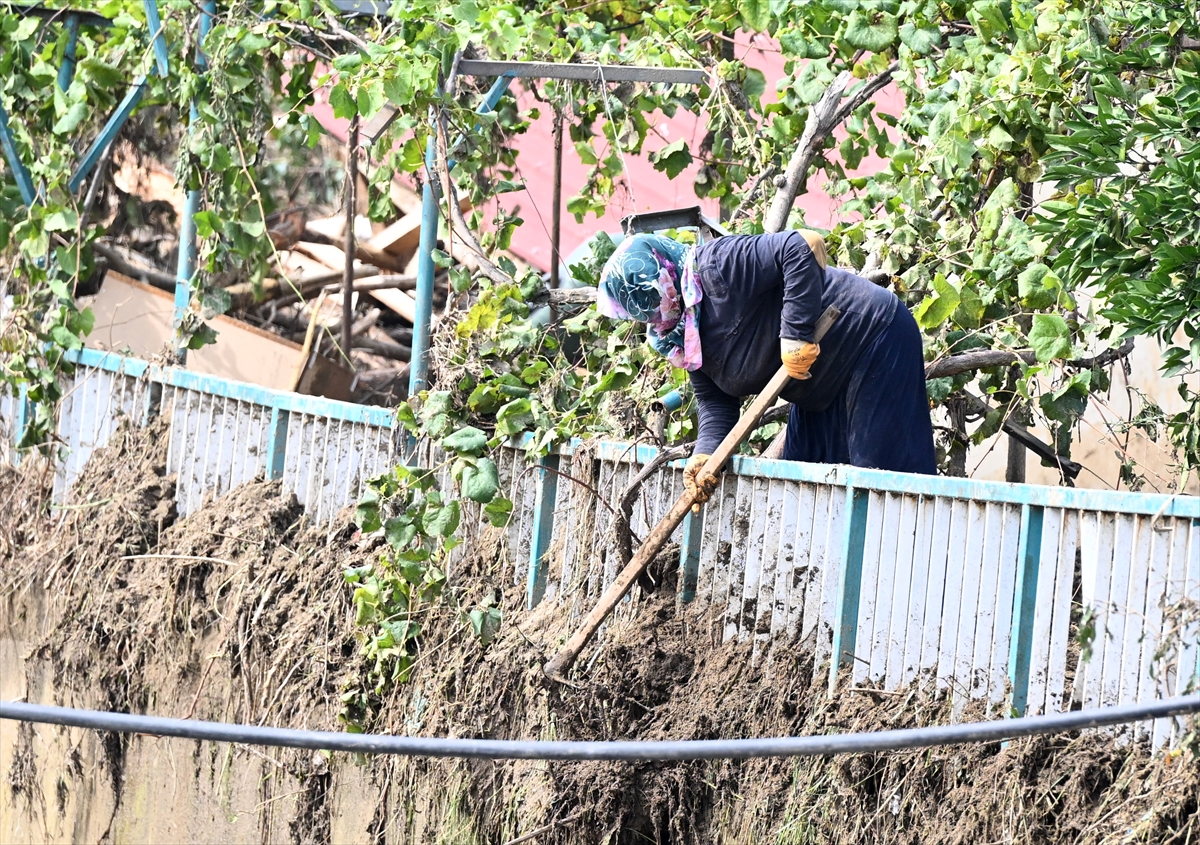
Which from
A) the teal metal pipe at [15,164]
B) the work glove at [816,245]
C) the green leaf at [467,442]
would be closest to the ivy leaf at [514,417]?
the green leaf at [467,442]

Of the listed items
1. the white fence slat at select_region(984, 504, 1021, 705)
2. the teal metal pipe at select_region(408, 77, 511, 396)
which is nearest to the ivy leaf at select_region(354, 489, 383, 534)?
the teal metal pipe at select_region(408, 77, 511, 396)

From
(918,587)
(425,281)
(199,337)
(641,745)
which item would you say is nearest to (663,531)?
(918,587)

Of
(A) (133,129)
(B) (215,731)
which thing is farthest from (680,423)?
(A) (133,129)

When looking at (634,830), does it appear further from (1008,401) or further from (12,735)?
(12,735)

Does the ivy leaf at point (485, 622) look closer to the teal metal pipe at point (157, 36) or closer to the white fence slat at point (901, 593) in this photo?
the white fence slat at point (901, 593)

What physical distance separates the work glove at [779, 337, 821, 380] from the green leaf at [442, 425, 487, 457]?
1.08 metres

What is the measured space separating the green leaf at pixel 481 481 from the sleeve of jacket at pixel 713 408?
691mm

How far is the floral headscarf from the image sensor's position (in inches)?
173

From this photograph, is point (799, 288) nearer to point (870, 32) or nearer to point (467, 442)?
point (467, 442)

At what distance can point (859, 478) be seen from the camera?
4039mm

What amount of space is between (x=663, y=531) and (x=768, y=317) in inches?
30.0

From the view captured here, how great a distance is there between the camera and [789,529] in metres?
4.26

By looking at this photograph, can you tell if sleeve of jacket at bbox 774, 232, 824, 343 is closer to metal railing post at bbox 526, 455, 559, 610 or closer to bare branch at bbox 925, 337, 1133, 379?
bare branch at bbox 925, 337, 1133, 379

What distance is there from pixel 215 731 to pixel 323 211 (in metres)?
8.31
